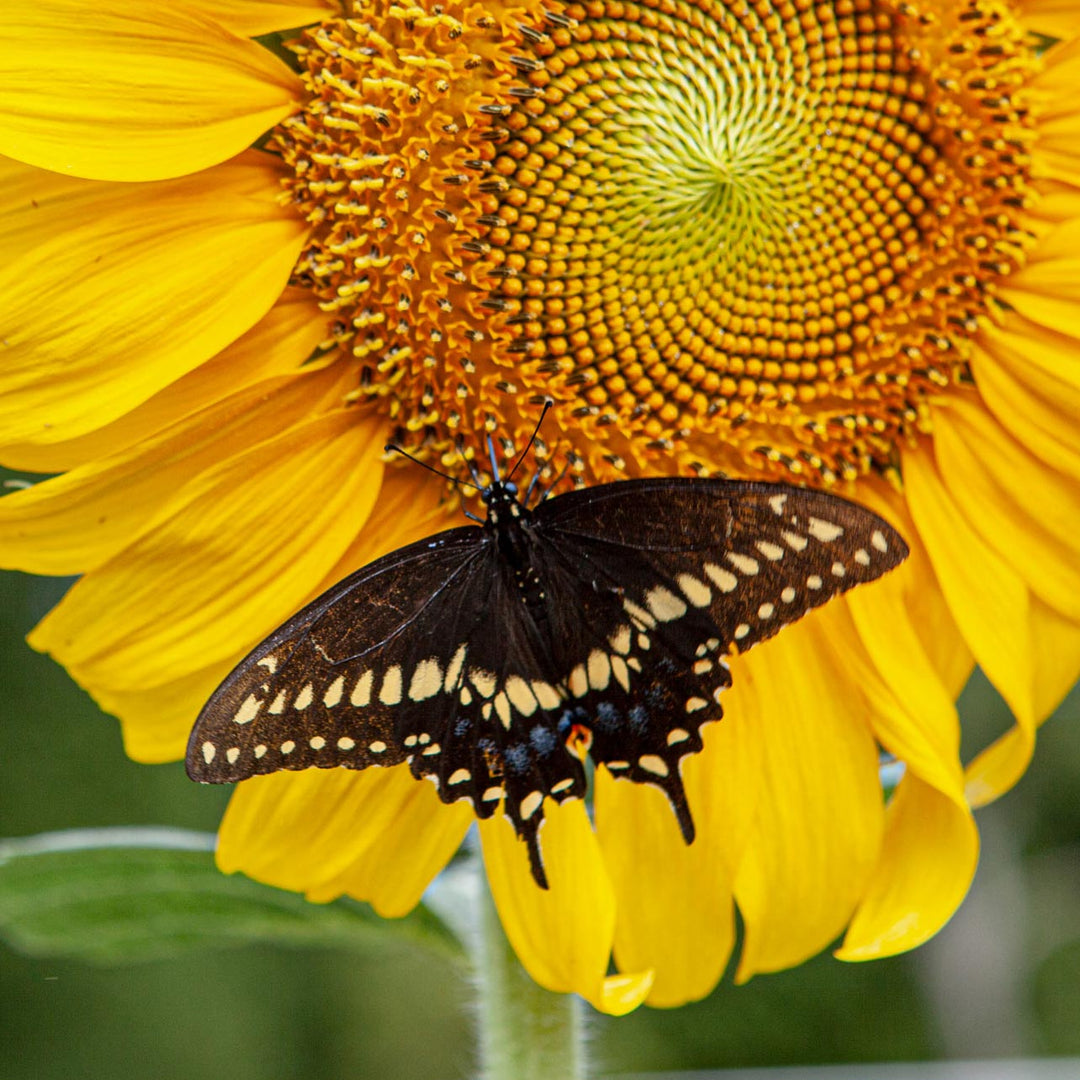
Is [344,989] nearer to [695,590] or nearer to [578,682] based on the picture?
[578,682]

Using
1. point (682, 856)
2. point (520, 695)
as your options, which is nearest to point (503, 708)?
point (520, 695)

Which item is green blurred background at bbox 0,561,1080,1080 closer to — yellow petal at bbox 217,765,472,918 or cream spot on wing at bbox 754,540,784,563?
yellow petal at bbox 217,765,472,918

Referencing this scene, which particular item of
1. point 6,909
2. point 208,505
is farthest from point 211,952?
point 208,505

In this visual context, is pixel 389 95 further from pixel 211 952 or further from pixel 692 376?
pixel 211 952

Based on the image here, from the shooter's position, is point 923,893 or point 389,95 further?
point 923,893

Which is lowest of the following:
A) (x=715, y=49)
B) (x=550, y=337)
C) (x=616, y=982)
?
(x=616, y=982)

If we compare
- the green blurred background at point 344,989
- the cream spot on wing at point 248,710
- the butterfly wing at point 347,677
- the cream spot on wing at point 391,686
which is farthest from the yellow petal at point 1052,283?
the green blurred background at point 344,989
